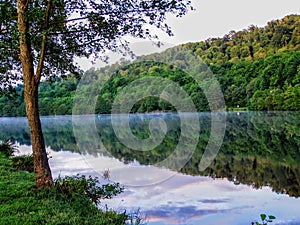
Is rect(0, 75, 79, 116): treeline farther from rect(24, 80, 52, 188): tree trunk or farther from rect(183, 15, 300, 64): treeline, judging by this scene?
rect(24, 80, 52, 188): tree trunk

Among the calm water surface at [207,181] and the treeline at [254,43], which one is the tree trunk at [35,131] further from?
the treeline at [254,43]

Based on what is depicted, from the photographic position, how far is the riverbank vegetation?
5.62 metres

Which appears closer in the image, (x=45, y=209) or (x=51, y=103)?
(x=45, y=209)

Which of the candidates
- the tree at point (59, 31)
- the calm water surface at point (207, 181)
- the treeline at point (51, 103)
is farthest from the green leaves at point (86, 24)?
the treeline at point (51, 103)

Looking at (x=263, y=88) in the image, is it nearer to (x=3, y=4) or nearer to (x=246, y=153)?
(x=246, y=153)

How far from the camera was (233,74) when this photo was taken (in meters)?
85.9

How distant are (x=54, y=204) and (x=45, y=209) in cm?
34

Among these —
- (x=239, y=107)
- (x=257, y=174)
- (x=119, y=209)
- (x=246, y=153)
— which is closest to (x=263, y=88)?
(x=239, y=107)

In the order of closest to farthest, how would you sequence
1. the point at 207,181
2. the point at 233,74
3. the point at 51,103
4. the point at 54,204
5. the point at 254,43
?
the point at 54,204
the point at 207,181
the point at 233,74
the point at 51,103
the point at 254,43

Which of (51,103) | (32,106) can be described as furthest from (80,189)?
(51,103)

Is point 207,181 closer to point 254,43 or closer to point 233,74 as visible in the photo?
point 233,74

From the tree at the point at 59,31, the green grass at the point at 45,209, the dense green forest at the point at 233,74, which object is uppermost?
the dense green forest at the point at 233,74

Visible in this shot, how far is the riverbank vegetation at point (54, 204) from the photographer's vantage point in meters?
5.62

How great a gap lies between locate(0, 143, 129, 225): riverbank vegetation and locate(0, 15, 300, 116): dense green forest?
27177 mm
